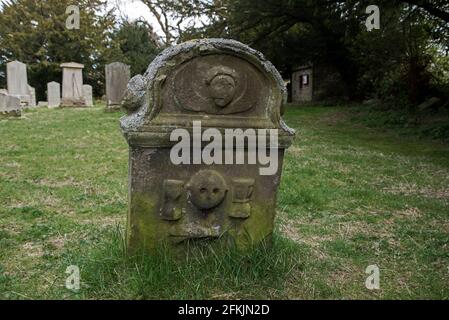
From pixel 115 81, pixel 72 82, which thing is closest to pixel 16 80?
pixel 72 82

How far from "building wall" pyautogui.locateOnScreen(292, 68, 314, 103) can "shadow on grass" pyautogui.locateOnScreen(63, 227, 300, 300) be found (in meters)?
24.4

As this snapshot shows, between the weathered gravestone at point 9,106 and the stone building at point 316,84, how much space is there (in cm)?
1644

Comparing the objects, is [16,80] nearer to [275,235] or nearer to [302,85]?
[302,85]

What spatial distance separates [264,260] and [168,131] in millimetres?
1318

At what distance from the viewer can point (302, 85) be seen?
2859 cm

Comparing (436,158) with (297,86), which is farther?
(297,86)

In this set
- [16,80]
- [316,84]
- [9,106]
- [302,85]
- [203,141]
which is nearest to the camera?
[203,141]

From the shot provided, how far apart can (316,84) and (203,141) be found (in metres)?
24.3

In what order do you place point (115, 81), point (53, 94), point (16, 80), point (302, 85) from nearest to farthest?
point (115, 81), point (16, 80), point (53, 94), point (302, 85)

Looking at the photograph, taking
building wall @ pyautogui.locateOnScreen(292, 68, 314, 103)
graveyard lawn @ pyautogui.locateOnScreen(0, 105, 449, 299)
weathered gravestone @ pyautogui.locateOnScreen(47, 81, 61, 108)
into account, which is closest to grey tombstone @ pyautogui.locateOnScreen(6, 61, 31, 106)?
weathered gravestone @ pyautogui.locateOnScreen(47, 81, 61, 108)

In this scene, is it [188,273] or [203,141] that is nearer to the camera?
[188,273]

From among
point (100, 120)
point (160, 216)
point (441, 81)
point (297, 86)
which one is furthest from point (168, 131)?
point (297, 86)
